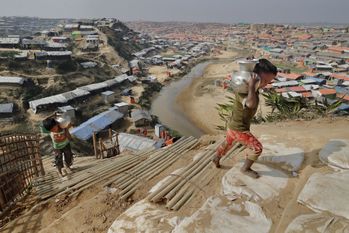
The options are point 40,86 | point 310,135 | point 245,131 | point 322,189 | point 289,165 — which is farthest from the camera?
point 40,86

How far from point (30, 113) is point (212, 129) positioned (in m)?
19.7

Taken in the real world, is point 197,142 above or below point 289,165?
below

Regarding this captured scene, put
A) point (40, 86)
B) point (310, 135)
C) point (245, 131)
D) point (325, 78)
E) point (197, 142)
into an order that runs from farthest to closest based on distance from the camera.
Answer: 1. point (325, 78)
2. point (40, 86)
3. point (197, 142)
4. point (310, 135)
5. point (245, 131)

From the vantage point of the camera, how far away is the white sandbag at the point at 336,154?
495 centimetres

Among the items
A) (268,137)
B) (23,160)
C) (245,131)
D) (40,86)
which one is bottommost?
(40,86)

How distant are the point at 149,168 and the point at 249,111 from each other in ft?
8.90

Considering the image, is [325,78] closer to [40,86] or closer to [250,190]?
[40,86]

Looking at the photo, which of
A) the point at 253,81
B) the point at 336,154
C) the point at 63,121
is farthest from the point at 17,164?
the point at 336,154

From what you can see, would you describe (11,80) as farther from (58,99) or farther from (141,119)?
(141,119)

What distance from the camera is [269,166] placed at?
205 inches

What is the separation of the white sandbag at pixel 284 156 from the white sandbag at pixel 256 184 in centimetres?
35

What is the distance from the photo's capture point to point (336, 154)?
5.21 metres

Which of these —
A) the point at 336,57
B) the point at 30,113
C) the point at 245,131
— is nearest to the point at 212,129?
the point at 30,113

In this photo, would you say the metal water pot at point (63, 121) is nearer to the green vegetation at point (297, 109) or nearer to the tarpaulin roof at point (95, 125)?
the green vegetation at point (297, 109)
